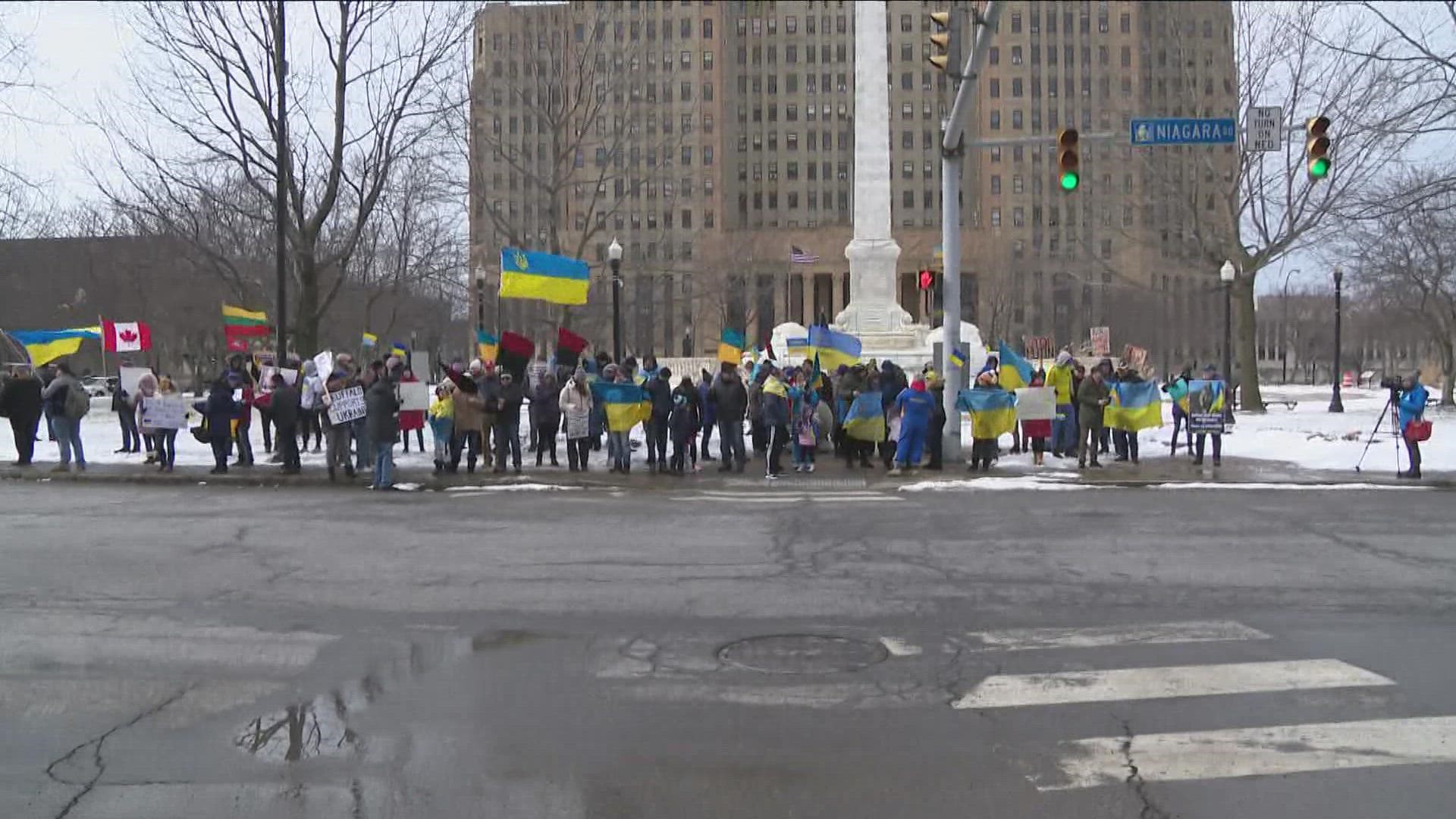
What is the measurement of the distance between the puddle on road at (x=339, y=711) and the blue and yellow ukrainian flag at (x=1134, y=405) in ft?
47.4

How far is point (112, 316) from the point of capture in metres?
58.6

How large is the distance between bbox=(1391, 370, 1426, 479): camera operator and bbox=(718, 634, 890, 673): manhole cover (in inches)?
527

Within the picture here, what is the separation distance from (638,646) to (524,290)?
13.9 m

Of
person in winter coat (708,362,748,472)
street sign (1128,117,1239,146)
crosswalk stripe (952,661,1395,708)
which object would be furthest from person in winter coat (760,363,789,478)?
crosswalk stripe (952,661,1395,708)

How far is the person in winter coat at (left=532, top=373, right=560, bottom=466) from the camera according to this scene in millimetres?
19453

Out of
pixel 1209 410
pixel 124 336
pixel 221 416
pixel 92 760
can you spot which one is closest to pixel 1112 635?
pixel 92 760

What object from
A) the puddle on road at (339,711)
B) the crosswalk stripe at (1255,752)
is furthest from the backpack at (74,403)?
the crosswalk stripe at (1255,752)

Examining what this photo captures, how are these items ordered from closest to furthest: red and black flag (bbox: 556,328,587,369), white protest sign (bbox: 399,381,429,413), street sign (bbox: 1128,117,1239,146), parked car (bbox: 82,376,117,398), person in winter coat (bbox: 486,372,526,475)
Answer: street sign (bbox: 1128,117,1239,146) → person in winter coat (bbox: 486,372,526,475) → red and black flag (bbox: 556,328,587,369) → white protest sign (bbox: 399,381,429,413) → parked car (bbox: 82,376,117,398)

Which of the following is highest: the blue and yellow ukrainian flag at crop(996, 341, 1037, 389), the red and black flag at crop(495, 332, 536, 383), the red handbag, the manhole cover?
the red and black flag at crop(495, 332, 536, 383)

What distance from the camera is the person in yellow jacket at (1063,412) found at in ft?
66.7

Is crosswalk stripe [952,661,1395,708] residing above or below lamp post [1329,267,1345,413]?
below

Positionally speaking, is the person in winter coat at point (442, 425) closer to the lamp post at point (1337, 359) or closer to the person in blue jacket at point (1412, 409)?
the person in blue jacket at point (1412, 409)

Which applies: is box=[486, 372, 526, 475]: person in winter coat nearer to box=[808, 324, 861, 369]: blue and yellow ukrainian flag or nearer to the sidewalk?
the sidewalk

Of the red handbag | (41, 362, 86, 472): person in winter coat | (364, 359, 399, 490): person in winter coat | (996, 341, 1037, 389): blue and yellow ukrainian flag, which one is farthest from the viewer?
(996, 341, 1037, 389): blue and yellow ukrainian flag
